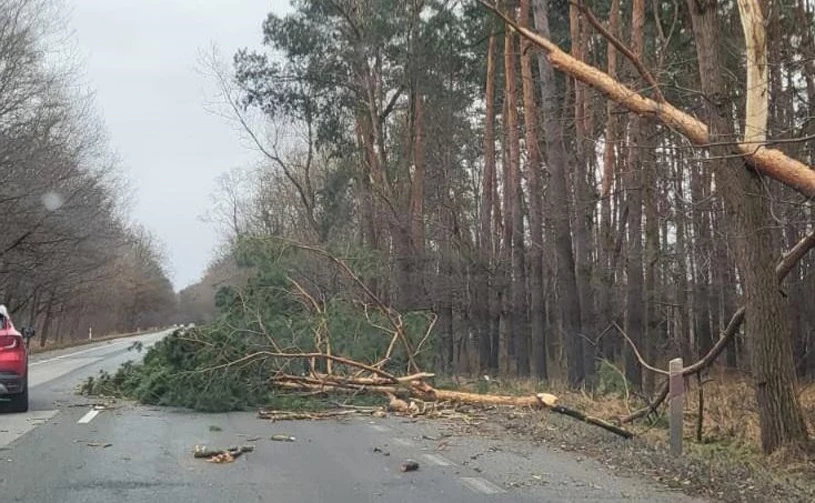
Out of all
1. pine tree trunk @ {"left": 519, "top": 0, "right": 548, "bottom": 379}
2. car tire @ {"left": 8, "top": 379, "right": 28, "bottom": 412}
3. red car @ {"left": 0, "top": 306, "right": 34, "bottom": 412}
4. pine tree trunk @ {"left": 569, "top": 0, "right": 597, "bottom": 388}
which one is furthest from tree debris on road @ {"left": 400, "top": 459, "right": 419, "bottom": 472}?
pine tree trunk @ {"left": 519, "top": 0, "right": 548, "bottom": 379}

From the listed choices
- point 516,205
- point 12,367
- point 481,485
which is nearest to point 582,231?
point 516,205

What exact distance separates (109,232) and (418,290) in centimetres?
2349

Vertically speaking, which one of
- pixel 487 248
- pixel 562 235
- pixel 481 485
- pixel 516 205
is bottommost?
pixel 481 485

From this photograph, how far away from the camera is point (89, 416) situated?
14.6 m

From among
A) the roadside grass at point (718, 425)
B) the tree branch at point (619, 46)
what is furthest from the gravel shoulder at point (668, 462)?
the tree branch at point (619, 46)

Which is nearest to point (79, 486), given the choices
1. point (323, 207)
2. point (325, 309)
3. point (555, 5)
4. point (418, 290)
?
point (325, 309)

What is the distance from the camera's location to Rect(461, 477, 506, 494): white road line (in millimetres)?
8508

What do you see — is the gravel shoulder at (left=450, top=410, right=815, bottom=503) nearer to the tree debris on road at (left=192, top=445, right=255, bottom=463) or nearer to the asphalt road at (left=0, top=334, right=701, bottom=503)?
the asphalt road at (left=0, top=334, right=701, bottom=503)

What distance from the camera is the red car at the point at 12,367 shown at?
14703 millimetres

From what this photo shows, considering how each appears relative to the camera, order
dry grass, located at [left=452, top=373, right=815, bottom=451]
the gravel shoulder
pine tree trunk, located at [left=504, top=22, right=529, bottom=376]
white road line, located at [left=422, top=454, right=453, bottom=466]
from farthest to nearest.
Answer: pine tree trunk, located at [left=504, top=22, right=529, bottom=376] → dry grass, located at [left=452, top=373, right=815, bottom=451] → white road line, located at [left=422, top=454, right=453, bottom=466] → the gravel shoulder

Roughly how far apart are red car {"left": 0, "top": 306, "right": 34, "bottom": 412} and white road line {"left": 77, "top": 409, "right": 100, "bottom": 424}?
1100 mm

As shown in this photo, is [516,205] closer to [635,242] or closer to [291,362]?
[635,242]

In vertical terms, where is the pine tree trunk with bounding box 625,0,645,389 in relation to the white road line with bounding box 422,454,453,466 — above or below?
above

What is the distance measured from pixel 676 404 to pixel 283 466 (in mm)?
4464
